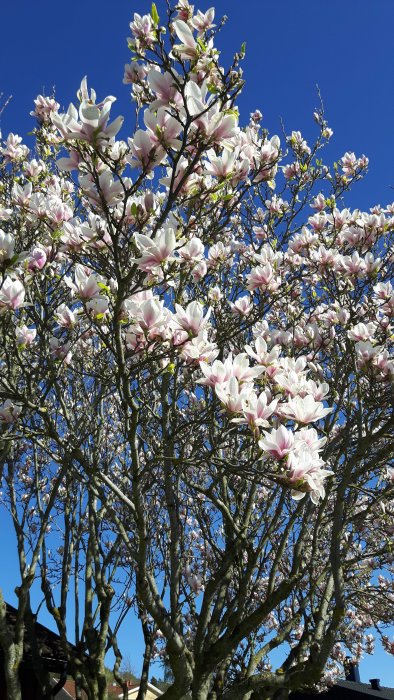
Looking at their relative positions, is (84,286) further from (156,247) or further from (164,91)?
(164,91)

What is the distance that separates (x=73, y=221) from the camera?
3.02 meters

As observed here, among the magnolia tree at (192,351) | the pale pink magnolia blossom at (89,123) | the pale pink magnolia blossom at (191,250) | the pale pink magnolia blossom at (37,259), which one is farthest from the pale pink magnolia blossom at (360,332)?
the pale pink magnolia blossom at (89,123)

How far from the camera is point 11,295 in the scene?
265 centimetres

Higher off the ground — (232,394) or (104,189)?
(104,189)

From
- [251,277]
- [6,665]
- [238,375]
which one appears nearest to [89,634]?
[6,665]

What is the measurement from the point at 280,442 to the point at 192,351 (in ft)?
2.05

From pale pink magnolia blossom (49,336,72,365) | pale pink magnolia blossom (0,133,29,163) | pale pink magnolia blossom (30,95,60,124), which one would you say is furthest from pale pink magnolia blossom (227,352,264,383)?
pale pink magnolia blossom (0,133,29,163)

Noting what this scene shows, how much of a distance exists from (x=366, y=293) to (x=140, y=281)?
3012 millimetres

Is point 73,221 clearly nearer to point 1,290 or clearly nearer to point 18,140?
point 1,290

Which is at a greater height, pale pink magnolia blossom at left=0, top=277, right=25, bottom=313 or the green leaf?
the green leaf

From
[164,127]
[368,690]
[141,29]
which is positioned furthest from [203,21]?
[368,690]

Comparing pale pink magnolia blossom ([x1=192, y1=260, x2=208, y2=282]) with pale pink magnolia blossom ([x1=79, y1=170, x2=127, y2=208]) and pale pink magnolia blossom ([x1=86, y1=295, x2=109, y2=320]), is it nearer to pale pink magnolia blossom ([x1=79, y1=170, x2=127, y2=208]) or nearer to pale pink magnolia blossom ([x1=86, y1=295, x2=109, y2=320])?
pale pink magnolia blossom ([x1=86, y1=295, x2=109, y2=320])

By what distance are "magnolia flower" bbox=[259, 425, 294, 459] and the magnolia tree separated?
10 mm

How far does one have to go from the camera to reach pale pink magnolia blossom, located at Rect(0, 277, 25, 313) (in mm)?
2629
